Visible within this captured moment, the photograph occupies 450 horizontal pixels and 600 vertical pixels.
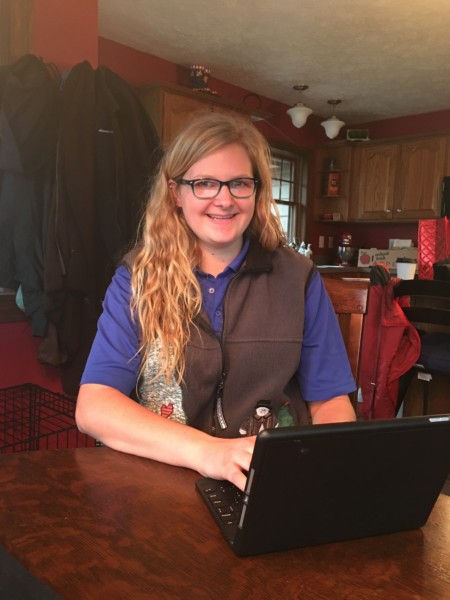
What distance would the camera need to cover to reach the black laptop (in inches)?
21.6

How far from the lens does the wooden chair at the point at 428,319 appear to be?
7.02 ft

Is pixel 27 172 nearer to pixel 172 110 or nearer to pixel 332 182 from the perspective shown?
pixel 172 110

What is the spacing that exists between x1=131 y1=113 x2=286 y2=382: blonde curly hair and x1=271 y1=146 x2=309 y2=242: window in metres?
4.87

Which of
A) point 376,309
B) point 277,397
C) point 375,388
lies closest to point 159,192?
point 277,397

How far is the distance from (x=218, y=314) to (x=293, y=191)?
17.4ft

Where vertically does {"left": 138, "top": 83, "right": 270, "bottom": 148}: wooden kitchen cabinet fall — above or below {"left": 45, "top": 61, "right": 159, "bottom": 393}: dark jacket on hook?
above

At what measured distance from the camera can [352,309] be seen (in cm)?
129

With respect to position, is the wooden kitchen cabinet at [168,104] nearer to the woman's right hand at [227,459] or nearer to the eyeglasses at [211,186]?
the eyeglasses at [211,186]

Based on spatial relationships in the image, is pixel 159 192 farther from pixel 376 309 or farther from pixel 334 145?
pixel 334 145

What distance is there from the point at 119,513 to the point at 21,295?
4.85 ft

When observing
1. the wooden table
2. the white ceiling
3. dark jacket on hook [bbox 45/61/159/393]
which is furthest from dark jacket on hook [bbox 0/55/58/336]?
the white ceiling

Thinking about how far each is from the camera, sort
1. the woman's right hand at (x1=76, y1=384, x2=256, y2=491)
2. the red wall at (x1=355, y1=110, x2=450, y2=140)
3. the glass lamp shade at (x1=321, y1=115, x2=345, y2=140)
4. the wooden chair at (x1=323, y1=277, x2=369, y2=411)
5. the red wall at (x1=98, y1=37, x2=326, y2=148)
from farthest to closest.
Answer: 1. the red wall at (x1=355, y1=110, x2=450, y2=140)
2. the glass lamp shade at (x1=321, y1=115, x2=345, y2=140)
3. the red wall at (x1=98, y1=37, x2=326, y2=148)
4. the wooden chair at (x1=323, y1=277, x2=369, y2=411)
5. the woman's right hand at (x1=76, y1=384, x2=256, y2=491)

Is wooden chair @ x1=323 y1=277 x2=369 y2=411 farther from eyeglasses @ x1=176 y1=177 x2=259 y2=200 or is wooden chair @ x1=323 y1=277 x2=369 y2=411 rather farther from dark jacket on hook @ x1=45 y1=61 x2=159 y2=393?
dark jacket on hook @ x1=45 y1=61 x2=159 y2=393

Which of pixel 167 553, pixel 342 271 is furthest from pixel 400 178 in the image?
pixel 167 553
